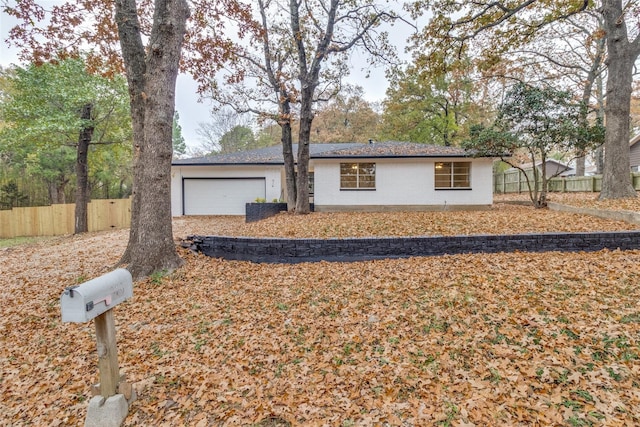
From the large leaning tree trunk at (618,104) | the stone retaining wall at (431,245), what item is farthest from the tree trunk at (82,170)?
the large leaning tree trunk at (618,104)

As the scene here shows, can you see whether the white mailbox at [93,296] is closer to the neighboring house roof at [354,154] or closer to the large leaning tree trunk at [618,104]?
the neighboring house roof at [354,154]

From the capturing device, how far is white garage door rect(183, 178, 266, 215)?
1399cm

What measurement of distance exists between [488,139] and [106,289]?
10.8m

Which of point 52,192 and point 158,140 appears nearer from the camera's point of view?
point 158,140

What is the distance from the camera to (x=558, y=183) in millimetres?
17469

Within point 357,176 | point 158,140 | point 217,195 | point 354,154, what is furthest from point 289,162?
point 158,140

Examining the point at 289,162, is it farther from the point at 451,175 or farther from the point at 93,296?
the point at 93,296

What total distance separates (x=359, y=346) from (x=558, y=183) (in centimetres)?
1985

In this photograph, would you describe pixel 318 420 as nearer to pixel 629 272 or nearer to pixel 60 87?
pixel 629 272

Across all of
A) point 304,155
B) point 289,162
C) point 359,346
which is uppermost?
point 304,155

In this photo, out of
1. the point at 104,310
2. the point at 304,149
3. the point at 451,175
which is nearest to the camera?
the point at 104,310

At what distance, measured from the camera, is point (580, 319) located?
3.21m

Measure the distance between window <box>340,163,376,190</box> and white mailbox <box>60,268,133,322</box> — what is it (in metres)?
10.4

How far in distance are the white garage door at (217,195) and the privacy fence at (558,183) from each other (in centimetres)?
1371
